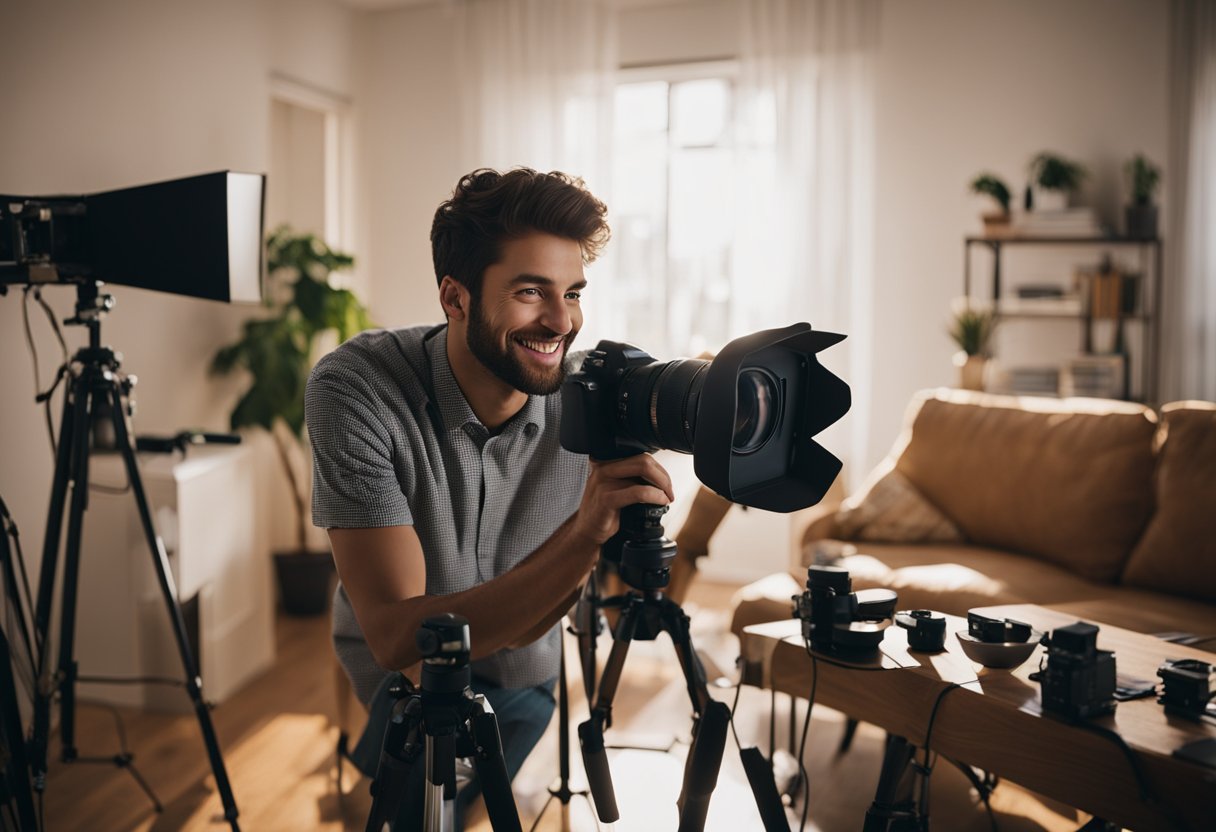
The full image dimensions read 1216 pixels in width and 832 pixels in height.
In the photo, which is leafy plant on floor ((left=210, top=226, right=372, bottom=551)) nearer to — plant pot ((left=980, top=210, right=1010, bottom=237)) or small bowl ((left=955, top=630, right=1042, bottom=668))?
plant pot ((left=980, top=210, right=1010, bottom=237))

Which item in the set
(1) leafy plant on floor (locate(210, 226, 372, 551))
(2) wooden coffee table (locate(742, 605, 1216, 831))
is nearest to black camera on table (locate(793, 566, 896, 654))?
(2) wooden coffee table (locate(742, 605, 1216, 831))

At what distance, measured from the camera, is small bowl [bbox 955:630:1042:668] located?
1398 millimetres

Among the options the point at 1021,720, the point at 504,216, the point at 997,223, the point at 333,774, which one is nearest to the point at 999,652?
the point at 1021,720

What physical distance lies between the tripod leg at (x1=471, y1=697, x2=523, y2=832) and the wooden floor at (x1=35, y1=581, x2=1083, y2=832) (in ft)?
3.69

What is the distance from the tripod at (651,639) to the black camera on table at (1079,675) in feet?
1.34

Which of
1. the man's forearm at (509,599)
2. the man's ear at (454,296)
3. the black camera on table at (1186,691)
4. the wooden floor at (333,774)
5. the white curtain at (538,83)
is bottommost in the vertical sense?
the wooden floor at (333,774)

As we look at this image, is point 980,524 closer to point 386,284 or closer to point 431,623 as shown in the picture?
point 431,623

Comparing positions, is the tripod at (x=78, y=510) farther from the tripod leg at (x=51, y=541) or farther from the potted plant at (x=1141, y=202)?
the potted plant at (x=1141, y=202)

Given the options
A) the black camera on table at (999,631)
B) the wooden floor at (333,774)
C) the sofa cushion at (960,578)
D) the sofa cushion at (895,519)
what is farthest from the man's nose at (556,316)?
the sofa cushion at (895,519)

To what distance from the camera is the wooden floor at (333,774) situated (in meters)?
2.16

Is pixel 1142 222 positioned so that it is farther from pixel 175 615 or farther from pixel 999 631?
pixel 175 615

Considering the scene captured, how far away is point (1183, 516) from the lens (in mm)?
2461

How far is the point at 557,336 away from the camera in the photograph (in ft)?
4.72

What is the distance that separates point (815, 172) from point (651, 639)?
9.85 feet
